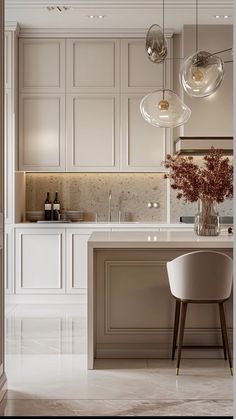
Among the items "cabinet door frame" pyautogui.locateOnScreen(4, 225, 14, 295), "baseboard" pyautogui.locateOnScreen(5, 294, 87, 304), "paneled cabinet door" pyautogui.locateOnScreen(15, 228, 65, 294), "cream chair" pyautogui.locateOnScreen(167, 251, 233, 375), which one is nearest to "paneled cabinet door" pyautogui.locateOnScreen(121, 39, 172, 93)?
"paneled cabinet door" pyautogui.locateOnScreen(15, 228, 65, 294)

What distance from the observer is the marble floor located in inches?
142

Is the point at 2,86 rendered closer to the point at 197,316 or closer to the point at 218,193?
the point at 218,193

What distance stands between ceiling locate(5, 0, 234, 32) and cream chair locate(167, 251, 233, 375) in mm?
3028

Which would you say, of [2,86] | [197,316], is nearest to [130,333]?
[197,316]

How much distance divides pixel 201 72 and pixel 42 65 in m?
3.33

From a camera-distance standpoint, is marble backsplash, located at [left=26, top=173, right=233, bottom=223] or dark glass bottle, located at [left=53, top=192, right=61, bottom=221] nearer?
dark glass bottle, located at [left=53, top=192, right=61, bottom=221]

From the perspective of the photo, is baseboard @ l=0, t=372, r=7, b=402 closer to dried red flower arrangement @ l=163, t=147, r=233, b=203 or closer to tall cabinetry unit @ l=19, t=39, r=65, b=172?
dried red flower arrangement @ l=163, t=147, r=233, b=203

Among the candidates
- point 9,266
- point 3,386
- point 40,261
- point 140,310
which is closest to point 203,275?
point 140,310

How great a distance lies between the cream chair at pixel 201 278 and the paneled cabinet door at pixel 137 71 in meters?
3.36

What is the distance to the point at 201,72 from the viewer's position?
4242mm

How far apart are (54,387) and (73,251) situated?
3.13m

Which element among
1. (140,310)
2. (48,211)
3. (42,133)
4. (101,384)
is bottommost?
(101,384)

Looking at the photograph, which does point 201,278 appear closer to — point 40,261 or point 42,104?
point 40,261

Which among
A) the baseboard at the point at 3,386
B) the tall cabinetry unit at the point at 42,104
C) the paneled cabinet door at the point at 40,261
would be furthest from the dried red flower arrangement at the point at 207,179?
the tall cabinetry unit at the point at 42,104
